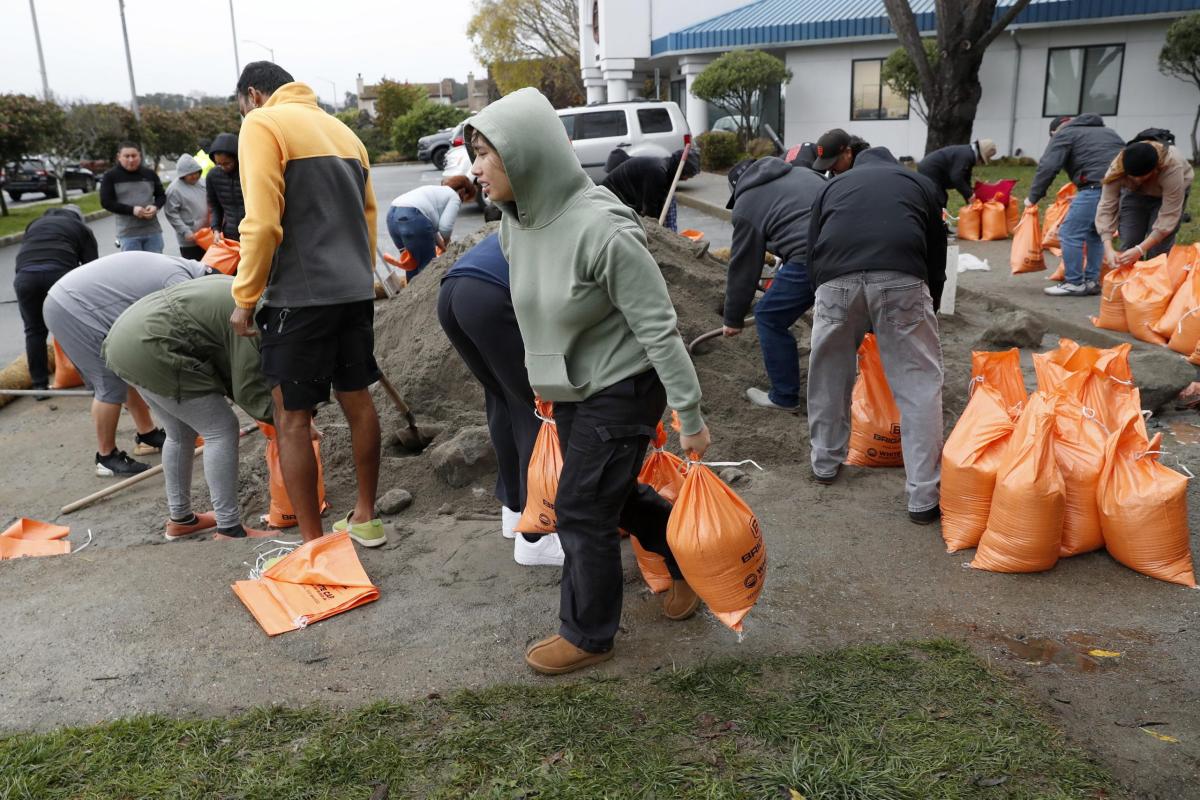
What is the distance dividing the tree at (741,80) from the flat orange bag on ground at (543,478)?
65.9 feet

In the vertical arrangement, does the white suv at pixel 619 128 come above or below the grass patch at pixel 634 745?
above

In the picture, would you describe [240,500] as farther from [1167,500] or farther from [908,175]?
[1167,500]

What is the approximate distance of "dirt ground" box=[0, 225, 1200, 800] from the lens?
2.74 m

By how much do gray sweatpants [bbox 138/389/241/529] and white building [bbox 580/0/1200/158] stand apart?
64.9 feet

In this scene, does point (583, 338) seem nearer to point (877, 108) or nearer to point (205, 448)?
point (205, 448)

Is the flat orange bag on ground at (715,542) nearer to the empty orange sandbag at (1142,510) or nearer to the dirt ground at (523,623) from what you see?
the dirt ground at (523,623)

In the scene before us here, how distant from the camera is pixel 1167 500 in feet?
10.5

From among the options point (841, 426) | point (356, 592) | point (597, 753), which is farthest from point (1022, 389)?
point (356, 592)

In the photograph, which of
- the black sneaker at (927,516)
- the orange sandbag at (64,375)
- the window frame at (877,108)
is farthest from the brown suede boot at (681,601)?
the window frame at (877,108)

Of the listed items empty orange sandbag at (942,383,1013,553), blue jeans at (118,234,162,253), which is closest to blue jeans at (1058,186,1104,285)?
empty orange sandbag at (942,383,1013,553)

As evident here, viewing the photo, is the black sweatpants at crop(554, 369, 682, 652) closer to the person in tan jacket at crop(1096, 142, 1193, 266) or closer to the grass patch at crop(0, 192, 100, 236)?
the person in tan jacket at crop(1096, 142, 1193, 266)

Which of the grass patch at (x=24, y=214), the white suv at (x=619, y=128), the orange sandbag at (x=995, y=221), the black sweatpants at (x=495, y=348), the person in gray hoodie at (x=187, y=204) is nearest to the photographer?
the black sweatpants at (x=495, y=348)

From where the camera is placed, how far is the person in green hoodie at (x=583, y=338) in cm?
246

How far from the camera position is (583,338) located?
2.64 metres
